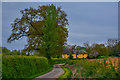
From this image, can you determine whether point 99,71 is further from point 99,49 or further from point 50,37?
point 99,49

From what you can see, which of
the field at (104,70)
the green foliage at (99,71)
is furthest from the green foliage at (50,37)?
the field at (104,70)

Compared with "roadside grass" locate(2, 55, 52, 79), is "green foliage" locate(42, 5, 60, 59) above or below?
above

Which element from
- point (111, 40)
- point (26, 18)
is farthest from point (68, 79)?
point (111, 40)

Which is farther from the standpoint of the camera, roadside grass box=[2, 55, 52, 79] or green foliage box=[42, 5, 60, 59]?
green foliage box=[42, 5, 60, 59]

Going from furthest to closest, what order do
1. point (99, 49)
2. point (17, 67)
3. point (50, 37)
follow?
point (99, 49) < point (50, 37) < point (17, 67)

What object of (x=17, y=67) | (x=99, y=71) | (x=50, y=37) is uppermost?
(x=50, y=37)

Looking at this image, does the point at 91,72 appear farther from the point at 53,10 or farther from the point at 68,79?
the point at 53,10

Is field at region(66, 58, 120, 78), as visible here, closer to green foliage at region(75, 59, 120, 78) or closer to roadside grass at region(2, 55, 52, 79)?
green foliage at region(75, 59, 120, 78)

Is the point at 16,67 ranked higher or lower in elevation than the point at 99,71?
lower

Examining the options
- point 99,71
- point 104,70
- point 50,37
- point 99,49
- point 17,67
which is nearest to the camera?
point 104,70

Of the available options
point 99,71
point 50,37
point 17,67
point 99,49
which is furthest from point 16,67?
point 99,49

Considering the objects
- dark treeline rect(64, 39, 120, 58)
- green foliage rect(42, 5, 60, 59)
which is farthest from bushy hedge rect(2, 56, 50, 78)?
dark treeline rect(64, 39, 120, 58)

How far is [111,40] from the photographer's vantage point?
57750mm

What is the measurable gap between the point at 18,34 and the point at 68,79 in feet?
79.9
